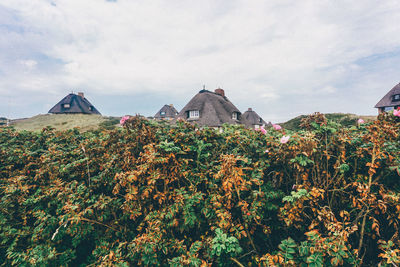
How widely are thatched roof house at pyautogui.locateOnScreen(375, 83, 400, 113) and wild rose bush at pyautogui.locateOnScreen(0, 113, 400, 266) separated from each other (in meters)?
43.3

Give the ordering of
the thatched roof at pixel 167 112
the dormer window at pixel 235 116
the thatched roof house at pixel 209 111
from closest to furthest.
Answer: the thatched roof house at pixel 209 111
the dormer window at pixel 235 116
the thatched roof at pixel 167 112

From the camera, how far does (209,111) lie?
25000mm

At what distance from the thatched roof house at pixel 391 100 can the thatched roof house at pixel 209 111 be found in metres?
29.0

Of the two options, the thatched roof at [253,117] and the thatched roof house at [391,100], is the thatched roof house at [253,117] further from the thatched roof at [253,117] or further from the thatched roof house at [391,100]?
the thatched roof house at [391,100]

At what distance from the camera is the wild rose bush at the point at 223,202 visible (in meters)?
2.23

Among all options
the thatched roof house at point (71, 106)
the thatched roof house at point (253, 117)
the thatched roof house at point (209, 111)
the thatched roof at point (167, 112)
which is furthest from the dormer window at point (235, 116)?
the thatched roof house at point (71, 106)

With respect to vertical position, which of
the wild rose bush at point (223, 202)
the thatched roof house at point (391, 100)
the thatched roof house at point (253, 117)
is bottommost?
the wild rose bush at point (223, 202)

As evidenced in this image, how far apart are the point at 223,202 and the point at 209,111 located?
74.9ft

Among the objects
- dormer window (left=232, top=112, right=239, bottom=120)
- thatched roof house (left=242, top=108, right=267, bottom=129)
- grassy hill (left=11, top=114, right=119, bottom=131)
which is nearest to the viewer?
dormer window (left=232, top=112, right=239, bottom=120)

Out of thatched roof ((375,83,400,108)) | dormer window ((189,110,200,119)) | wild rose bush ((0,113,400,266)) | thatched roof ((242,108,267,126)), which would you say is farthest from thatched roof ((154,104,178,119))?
wild rose bush ((0,113,400,266))

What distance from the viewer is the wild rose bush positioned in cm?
223

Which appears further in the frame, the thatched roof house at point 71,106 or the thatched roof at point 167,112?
the thatched roof at point 167,112

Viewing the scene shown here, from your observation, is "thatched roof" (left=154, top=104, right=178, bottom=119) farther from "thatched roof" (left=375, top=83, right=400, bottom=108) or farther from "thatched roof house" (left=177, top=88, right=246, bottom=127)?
"thatched roof" (left=375, top=83, right=400, bottom=108)

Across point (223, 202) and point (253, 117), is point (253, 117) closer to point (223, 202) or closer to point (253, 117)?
point (253, 117)
